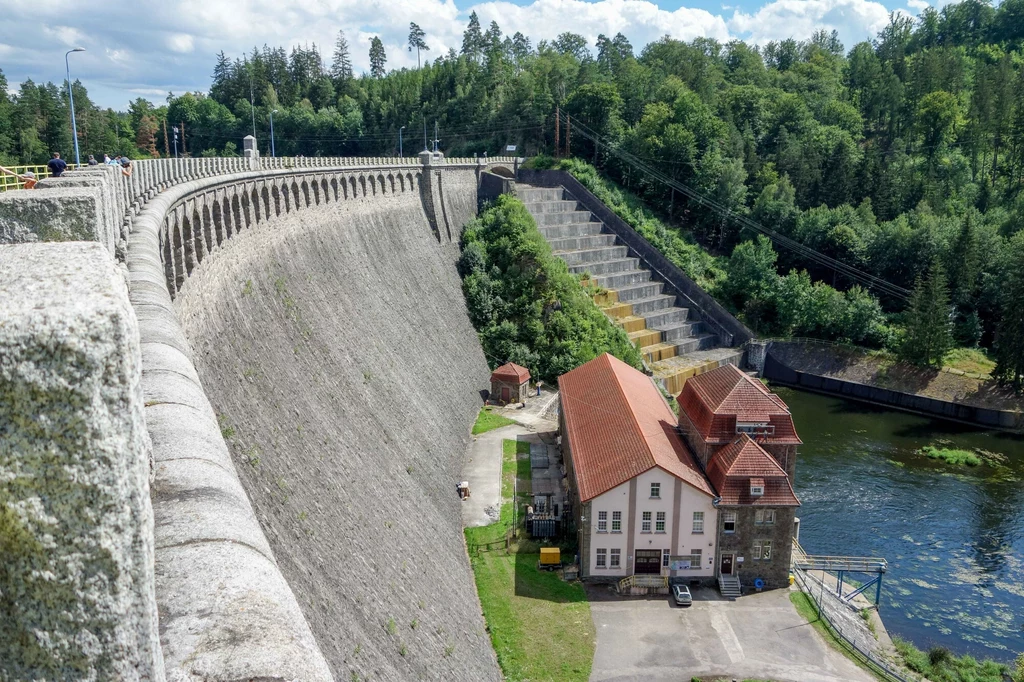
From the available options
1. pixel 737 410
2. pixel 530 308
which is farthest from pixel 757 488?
pixel 530 308

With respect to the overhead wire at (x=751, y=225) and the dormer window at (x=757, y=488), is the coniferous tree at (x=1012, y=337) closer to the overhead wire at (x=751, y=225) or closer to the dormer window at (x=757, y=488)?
the overhead wire at (x=751, y=225)

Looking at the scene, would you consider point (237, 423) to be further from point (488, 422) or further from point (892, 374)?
point (892, 374)

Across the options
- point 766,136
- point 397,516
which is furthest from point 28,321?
point 766,136

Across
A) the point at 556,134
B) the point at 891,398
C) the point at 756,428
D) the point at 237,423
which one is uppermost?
the point at 556,134

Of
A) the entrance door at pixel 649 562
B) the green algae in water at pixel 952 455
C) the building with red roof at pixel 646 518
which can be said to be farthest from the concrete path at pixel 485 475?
the green algae in water at pixel 952 455

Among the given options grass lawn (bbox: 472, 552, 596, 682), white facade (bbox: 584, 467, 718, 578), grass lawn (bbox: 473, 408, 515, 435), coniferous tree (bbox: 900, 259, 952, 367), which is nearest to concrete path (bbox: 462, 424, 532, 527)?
grass lawn (bbox: 473, 408, 515, 435)
